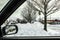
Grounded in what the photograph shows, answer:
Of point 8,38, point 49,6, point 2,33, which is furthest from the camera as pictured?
point 49,6

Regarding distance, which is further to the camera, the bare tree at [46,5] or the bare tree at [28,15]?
Result: the bare tree at [46,5]

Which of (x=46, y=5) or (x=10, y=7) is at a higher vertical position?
(x=46, y=5)

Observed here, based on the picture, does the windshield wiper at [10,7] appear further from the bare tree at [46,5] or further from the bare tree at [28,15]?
the bare tree at [46,5]

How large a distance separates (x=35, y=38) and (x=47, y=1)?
646 centimetres

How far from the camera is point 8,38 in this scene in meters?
1.01

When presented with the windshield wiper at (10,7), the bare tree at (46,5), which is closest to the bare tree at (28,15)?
the bare tree at (46,5)

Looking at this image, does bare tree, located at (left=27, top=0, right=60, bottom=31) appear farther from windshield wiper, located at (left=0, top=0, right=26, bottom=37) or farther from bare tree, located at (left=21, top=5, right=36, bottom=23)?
windshield wiper, located at (left=0, top=0, right=26, bottom=37)

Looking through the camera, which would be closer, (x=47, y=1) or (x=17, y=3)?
(x=17, y=3)

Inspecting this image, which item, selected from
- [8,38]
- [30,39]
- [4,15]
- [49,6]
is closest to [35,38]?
[30,39]

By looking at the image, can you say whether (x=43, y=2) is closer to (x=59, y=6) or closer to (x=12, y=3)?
(x=59, y=6)

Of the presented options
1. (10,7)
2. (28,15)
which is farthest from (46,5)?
(10,7)

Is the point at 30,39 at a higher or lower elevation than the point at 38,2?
lower

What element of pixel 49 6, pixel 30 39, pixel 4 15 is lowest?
pixel 30 39

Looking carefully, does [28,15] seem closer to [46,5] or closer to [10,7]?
[46,5]
